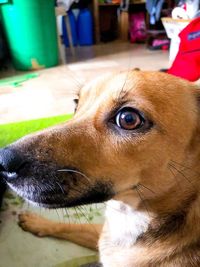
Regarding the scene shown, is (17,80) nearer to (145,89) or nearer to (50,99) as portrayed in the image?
(50,99)

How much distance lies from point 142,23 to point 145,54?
102 centimetres

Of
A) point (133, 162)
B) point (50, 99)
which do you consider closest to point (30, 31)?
point (50, 99)

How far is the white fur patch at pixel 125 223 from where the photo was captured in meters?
1.16

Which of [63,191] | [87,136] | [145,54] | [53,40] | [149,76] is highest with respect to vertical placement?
[149,76]

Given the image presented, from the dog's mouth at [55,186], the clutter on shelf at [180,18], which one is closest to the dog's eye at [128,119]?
the dog's mouth at [55,186]

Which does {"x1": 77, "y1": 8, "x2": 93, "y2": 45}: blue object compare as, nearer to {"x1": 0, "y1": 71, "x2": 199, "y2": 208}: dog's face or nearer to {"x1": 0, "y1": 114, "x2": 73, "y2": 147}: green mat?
{"x1": 0, "y1": 114, "x2": 73, "y2": 147}: green mat

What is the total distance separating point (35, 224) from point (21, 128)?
1.00 meters

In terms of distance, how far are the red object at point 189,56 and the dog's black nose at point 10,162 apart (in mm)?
1361

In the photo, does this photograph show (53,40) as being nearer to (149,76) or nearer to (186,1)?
(186,1)

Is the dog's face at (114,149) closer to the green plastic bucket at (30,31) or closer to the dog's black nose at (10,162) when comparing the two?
the dog's black nose at (10,162)

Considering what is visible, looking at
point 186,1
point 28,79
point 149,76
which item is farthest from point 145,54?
point 149,76

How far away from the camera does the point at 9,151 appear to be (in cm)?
91

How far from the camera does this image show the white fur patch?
1157 millimetres

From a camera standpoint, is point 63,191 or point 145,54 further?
point 145,54
